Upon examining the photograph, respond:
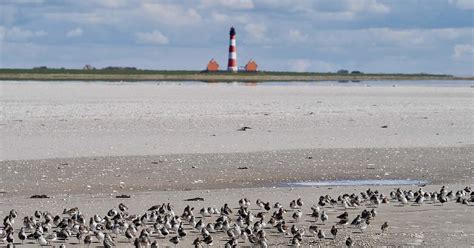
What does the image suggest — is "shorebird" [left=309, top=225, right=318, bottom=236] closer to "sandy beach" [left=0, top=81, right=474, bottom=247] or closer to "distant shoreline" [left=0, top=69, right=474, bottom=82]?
"sandy beach" [left=0, top=81, right=474, bottom=247]

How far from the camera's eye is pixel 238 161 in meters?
21.6

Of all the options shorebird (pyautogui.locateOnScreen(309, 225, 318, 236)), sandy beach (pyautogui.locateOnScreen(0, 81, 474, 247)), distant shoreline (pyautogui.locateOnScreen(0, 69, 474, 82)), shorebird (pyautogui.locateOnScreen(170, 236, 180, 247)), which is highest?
shorebird (pyautogui.locateOnScreen(309, 225, 318, 236))

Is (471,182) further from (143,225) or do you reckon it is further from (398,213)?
(143,225)

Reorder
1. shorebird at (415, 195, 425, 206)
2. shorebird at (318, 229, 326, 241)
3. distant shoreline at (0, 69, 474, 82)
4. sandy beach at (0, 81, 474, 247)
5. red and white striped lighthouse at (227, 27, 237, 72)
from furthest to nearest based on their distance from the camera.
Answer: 1. red and white striped lighthouse at (227, 27, 237, 72)
2. distant shoreline at (0, 69, 474, 82)
3. shorebird at (415, 195, 425, 206)
4. sandy beach at (0, 81, 474, 247)
5. shorebird at (318, 229, 326, 241)

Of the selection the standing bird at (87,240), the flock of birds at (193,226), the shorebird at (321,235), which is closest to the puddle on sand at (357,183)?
the flock of birds at (193,226)

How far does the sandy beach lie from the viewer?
49.5 ft

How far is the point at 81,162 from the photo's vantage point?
21.1 meters

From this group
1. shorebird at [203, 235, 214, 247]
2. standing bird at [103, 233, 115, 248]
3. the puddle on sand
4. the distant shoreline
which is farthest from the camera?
the distant shoreline

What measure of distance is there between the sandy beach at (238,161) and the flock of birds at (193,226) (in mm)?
98

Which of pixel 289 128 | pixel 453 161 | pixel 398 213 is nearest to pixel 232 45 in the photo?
pixel 289 128

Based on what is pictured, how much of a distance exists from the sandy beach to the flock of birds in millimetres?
98

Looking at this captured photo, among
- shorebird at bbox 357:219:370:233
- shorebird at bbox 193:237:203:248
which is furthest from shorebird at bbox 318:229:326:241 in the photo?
shorebird at bbox 193:237:203:248

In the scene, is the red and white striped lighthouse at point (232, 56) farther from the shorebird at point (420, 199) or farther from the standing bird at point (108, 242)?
the standing bird at point (108, 242)

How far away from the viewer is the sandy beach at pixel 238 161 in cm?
1510
